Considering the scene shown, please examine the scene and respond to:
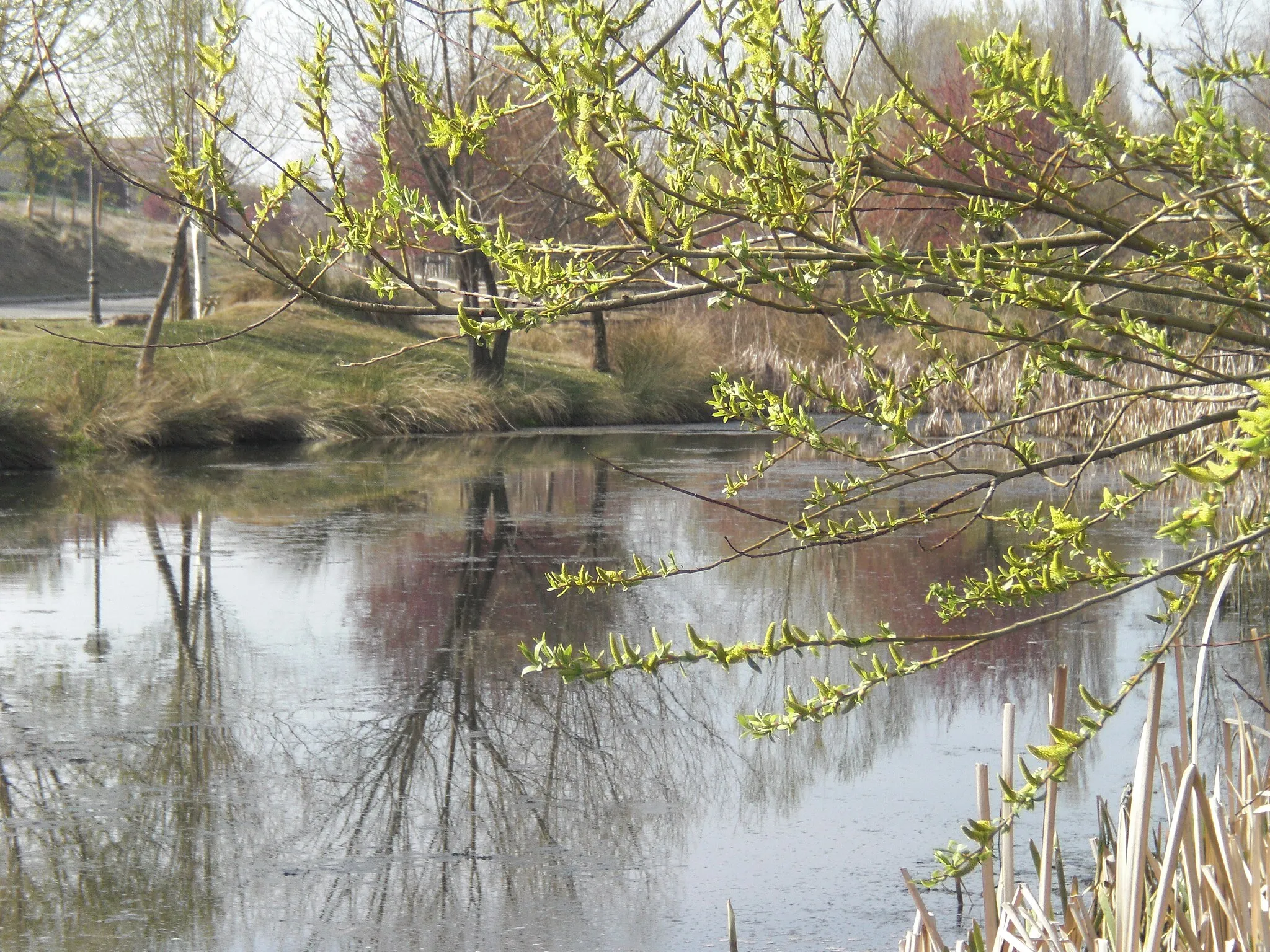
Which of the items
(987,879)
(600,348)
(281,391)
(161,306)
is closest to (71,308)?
(600,348)

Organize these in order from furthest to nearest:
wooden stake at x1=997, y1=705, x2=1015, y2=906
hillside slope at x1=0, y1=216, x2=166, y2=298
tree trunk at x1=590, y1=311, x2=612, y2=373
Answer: hillside slope at x1=0, y1=216, x2=166, y2=298, tree trunk at x1=590, y1=311, x2=612, y2=373, wooden stake at x1=997, y1=705, x2=1015, y2=906

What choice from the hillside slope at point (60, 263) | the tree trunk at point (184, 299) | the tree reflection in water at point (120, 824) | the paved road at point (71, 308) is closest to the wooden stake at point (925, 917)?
the tree reflection in water at point (120, 824)

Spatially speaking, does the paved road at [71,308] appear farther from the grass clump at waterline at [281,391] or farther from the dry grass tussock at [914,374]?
the dry grass tussock at [914,374]

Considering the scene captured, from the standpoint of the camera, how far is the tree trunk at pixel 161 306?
19.5 meters

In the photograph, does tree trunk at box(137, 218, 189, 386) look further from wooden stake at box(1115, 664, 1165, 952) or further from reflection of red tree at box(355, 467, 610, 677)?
wooden stake at box(1115, 664, 1165, 952)

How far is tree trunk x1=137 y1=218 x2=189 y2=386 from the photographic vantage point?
63.9 ft

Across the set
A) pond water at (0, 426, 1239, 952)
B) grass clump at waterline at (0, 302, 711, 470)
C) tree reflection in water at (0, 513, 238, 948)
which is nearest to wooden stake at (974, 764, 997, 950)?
pond water at (0, 426, 1239, 952)

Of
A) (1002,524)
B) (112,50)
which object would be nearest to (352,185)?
(112,50)

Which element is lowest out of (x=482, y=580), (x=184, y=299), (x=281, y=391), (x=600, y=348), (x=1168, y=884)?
(x=482, y=580)

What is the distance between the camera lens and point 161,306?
20672 millimetres

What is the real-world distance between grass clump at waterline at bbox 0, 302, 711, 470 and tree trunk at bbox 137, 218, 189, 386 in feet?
0.54

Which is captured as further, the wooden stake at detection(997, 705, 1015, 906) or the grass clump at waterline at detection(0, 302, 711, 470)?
the grass clump at waterline at detection(0, 302, 711, 470)

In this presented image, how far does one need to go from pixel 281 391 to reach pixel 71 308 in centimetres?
1921

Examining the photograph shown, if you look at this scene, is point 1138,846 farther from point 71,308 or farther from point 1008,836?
point 71,308
